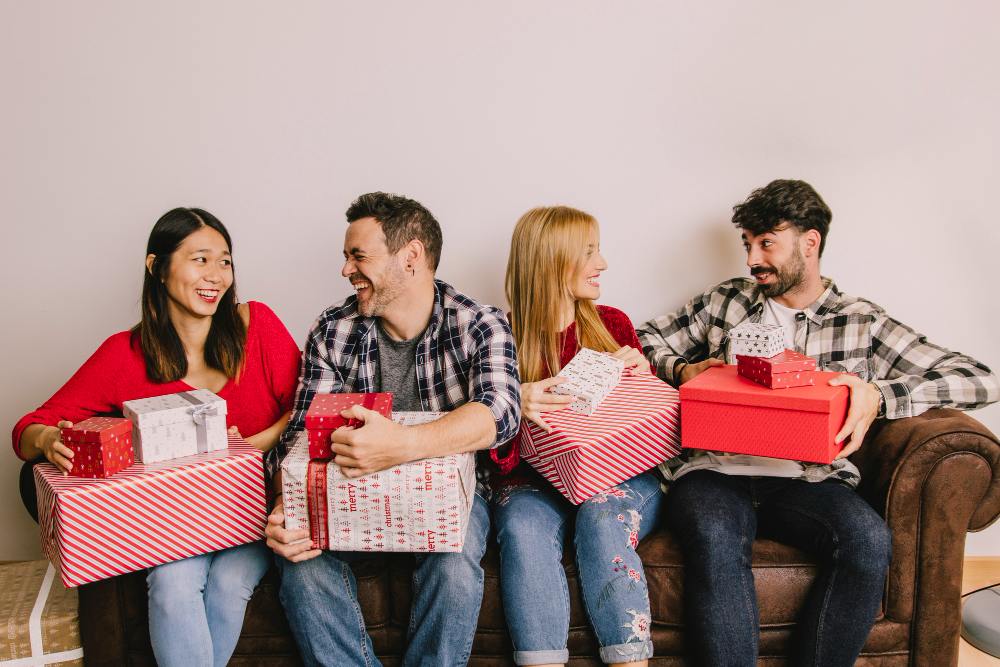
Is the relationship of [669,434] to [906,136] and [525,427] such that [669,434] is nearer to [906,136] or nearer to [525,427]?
[525,427]

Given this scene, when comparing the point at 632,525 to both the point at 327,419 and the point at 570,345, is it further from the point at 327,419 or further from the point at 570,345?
the point at 327,419

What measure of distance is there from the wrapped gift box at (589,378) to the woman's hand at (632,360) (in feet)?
0.23

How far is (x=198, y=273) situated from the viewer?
88.0 inches

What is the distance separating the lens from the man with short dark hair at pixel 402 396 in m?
1.85

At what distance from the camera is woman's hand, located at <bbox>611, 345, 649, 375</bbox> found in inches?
92.5

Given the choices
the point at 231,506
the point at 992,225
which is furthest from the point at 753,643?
the point at 992,225

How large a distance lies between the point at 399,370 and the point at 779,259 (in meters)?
1.25

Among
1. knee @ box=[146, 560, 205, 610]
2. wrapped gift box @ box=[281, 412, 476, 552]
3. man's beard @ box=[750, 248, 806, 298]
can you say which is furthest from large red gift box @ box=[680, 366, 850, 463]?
knee @ box=[146, 560, 205, 610]

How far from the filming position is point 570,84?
8.93 ft

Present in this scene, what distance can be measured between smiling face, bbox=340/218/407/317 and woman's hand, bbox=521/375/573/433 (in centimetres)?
48

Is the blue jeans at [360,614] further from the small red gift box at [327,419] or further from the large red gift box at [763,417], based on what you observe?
the large red gift box at [763,417]

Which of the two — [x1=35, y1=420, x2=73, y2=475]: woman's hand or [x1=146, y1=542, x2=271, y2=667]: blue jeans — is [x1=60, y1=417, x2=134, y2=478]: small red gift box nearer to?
[x1=35, y1=420, x2=73, y2=475]: woman's hand

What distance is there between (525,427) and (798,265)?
3.43ft

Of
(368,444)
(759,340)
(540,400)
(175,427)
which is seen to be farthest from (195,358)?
(759,340)
